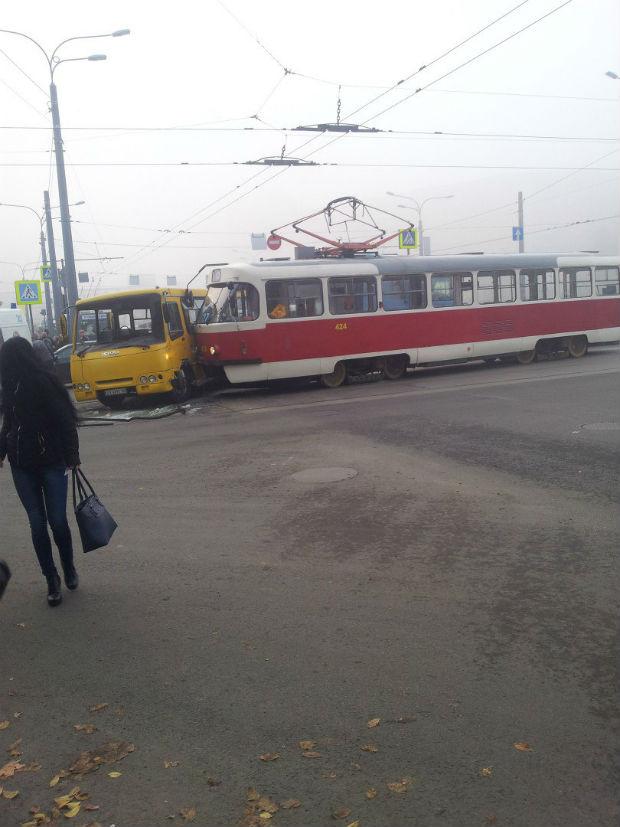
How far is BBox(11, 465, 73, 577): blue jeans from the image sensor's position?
5305mm

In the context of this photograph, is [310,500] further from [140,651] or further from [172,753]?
[172,753]

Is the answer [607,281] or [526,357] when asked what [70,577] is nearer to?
[526,357]

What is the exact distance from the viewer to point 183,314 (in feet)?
58.3

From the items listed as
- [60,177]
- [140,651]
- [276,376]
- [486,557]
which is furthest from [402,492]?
[60,177]

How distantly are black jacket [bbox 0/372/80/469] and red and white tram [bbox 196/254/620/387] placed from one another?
12.1 meters

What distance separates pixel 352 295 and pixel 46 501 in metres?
14.2

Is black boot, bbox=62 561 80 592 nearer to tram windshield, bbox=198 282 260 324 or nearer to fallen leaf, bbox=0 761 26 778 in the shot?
fallen leaf, bbox=0 761 26 778

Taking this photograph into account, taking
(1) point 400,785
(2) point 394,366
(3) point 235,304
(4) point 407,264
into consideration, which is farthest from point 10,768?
(4) point 407,264

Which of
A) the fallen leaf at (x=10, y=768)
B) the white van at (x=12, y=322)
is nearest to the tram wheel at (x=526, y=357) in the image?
the white van at (x=12, y=322)

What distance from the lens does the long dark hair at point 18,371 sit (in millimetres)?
5219

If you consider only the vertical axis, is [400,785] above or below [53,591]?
below

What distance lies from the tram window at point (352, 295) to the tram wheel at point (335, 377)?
1373 millimetres

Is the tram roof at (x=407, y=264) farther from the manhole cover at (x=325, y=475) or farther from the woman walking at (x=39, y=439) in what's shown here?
the woman walking at (x=39, y=439)

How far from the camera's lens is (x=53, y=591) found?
5.34 metres
